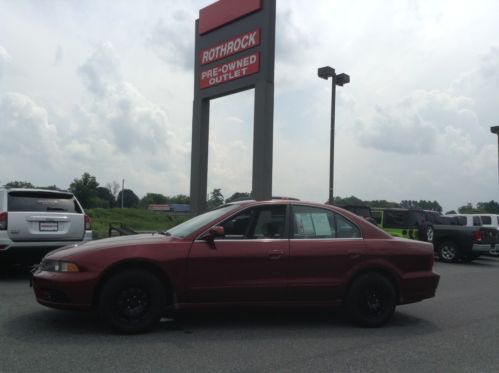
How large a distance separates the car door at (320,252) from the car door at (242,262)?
0.14m

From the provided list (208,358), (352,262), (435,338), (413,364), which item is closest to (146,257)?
(208,358)

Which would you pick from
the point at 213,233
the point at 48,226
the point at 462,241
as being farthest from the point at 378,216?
the point at 213,233

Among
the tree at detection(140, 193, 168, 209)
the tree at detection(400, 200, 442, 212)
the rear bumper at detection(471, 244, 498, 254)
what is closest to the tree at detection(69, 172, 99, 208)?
the tree at detection(140, 193, 168, 209)

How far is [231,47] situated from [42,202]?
439 inches

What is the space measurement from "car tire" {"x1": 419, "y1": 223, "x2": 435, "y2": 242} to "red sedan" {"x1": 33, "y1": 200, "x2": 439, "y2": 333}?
10642 mm

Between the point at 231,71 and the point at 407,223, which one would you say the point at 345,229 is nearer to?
the point at 407,223

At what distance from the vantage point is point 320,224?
6.46 metres

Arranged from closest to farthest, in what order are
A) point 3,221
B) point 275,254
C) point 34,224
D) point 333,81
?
point 275,254
point 3,221
point 34,224
point 333,81

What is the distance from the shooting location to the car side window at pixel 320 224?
6367 millimetres

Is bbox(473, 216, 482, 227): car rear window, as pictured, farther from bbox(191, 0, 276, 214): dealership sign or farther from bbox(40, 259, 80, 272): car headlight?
bbox(40, 259, 80, 272): car headlight

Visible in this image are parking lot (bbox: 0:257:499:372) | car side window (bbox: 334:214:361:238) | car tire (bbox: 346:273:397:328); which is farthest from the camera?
car side window (bbox: 334:214:361:238)

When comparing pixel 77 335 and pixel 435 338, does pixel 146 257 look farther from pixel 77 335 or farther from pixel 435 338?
pixel 435 338

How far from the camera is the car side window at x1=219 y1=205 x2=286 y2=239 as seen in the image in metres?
6.16

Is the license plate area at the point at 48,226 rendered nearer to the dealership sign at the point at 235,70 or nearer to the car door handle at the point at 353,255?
the car door handle at the point at 353,255
